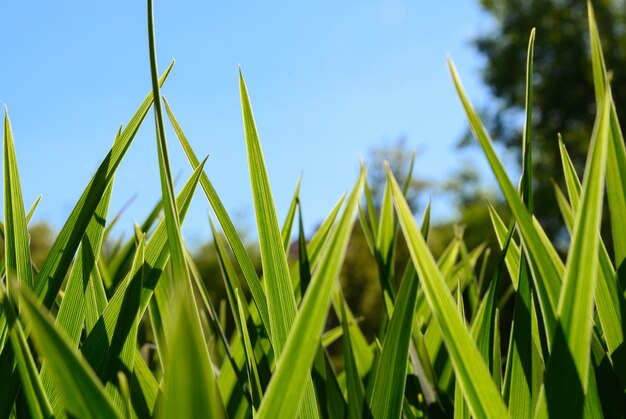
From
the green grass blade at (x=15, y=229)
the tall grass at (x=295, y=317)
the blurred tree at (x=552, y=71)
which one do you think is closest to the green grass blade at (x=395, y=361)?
the tall grass at (x=295, y=317)

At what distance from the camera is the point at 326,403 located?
2.02ft

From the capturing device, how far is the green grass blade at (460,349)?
347mm

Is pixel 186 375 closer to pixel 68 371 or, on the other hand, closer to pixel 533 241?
pixel 68 371

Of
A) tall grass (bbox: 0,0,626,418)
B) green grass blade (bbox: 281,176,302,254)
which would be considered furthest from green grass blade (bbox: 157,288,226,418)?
green grass blade (bbox: 281,176,302,254)

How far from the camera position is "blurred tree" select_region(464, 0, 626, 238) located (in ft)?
55.7

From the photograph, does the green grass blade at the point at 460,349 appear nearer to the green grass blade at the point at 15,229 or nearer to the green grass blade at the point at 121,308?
the green grass blade at the point at 121,308

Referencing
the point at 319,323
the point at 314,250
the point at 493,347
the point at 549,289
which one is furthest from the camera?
the point at 314,250

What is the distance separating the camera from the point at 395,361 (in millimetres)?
463

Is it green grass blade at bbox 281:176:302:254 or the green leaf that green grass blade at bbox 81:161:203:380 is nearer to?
the green leaf

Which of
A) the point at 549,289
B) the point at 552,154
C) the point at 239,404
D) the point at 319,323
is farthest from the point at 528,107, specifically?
the point at 552,154

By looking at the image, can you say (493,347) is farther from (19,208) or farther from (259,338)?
(19,208)

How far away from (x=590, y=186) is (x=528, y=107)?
0.53ft

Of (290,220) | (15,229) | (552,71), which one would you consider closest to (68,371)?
(15,229)

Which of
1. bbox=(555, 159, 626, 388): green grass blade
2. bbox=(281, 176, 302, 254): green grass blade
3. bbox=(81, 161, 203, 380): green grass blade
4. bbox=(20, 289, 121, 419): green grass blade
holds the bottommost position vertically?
bbox=(555, 159, 626, 388): green grass blade
